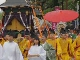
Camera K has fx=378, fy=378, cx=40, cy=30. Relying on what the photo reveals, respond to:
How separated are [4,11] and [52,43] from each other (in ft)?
35.7

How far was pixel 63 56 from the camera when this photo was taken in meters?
13.4

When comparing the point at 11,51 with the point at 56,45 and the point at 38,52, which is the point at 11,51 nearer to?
the point at 38,52

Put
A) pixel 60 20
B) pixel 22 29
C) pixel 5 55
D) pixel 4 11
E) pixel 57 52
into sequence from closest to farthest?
pixel 5 55
pixel 57 52
pixel 60 20
pixel 22 29
pixel 4 11

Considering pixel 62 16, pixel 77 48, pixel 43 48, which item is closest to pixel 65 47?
pixel 77 48

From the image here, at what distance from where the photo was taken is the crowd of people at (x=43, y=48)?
11.4 m

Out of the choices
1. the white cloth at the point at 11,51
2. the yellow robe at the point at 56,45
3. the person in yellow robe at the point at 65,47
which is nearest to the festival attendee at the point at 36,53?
the white cloth at the point at 11,51

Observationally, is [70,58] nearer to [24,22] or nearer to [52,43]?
[52,43]

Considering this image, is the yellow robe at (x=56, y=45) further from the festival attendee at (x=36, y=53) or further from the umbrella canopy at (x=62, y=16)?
→ the umbrella canopy at (x=62, y=16)

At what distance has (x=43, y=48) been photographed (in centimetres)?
1234

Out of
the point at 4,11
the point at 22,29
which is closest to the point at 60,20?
the point at 22,29

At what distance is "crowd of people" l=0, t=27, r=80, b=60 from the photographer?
37.3 feet

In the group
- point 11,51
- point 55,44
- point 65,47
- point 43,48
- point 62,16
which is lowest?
point 62,16

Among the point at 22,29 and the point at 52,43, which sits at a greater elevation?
the point at 52,43

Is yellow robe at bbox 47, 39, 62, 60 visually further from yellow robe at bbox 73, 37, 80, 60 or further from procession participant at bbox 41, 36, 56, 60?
yellow robe at bbox 73, 37, 80, 60
